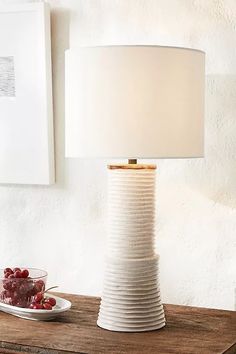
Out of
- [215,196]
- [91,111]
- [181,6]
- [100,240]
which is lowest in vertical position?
[100,240]

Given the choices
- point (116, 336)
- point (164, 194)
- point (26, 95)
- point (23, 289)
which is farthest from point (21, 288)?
point (26, 95)

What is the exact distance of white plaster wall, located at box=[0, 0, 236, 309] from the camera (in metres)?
2.25

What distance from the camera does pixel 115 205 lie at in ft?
→ 6.52

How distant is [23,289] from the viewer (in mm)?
2117

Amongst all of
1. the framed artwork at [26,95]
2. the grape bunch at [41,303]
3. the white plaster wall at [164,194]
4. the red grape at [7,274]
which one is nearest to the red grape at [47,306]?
the grape bunch at [41,303]

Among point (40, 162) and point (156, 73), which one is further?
point (40, 162)

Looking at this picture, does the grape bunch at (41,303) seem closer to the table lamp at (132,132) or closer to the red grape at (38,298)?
the red grape at (38,298)

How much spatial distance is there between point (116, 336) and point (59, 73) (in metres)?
0.92

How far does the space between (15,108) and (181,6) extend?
24.5 inches

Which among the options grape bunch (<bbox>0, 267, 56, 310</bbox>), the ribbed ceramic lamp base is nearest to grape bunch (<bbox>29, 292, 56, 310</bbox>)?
grape bunch (<bbox>0, 267, 56, 310</bbox>)

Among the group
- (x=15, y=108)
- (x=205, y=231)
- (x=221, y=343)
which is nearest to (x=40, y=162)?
(x=15, y=108)

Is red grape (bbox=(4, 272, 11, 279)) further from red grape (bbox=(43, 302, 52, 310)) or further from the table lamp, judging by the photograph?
the table lamp

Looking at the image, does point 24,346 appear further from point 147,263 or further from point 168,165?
point 168,165

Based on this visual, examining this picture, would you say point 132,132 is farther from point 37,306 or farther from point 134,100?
point 37,306
